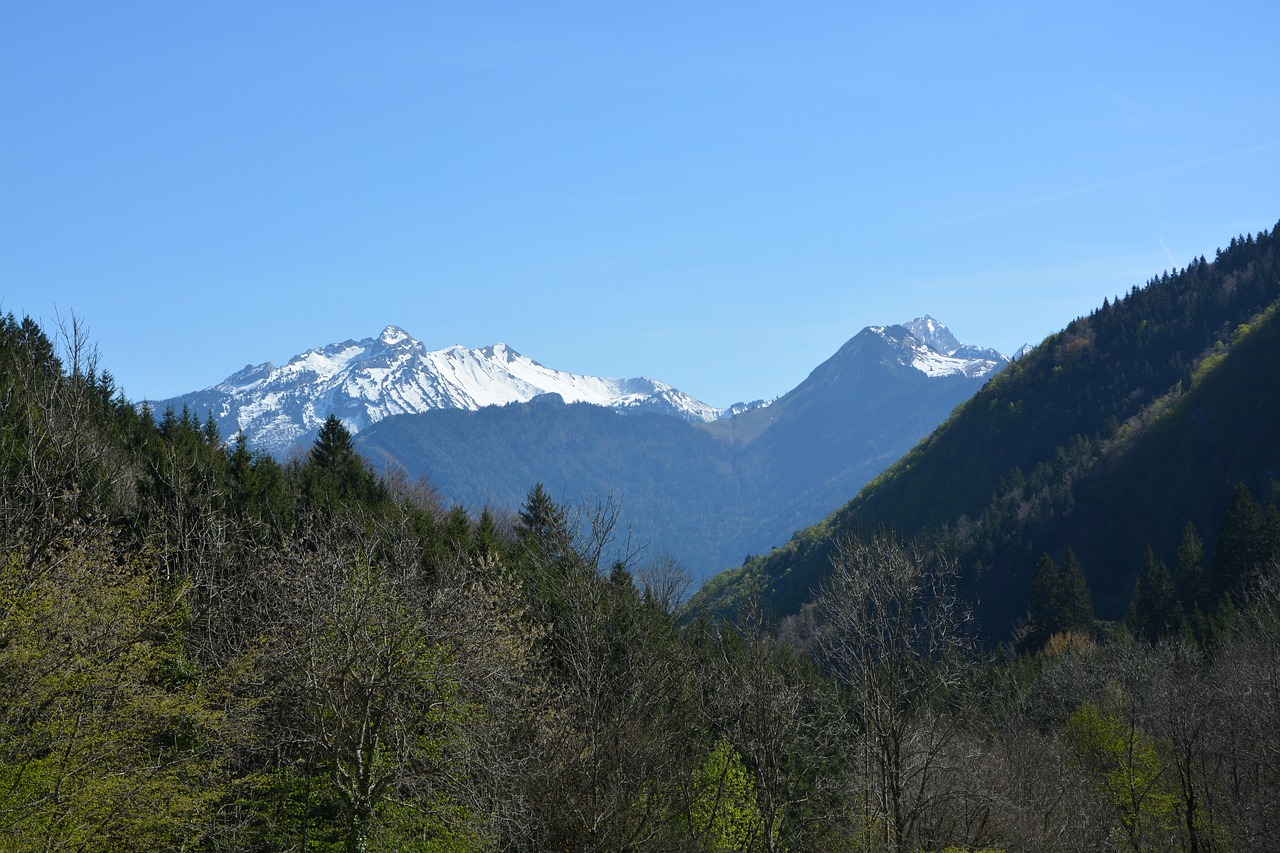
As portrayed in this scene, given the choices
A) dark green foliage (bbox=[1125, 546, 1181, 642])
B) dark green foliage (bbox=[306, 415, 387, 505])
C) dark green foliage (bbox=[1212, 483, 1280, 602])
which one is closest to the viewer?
dark green foliage (bbox=[306, 415, 387, 505])

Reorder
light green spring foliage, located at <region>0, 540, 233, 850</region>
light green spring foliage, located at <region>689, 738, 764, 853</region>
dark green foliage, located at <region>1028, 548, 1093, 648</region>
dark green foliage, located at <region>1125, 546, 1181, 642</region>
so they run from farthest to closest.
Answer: dark green foliage, located at <region>1028, 548, 1093, 648</region> < dark green foliage, located at <region>1125, 546, 1181, 642</region> < light green spring foliage, located at <region>689, 738, 764, 853</region> < light green spring foliage, located at <region>0, 540, 233, 850</region>

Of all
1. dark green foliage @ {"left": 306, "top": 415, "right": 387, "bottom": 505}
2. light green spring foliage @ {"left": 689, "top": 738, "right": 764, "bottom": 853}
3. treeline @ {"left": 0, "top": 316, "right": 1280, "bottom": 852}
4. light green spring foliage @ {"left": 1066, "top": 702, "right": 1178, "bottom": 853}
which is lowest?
light green spring foliage @ {"left": 1066, "top": 702, "right": 1178, "bottom": 853}

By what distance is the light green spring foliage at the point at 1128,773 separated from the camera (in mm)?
41344

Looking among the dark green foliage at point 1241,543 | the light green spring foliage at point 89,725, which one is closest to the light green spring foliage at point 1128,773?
the light green spring foliage at point 89,725

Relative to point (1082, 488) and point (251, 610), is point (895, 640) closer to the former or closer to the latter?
point (251, 610)

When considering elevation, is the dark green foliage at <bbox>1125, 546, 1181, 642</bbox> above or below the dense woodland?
below

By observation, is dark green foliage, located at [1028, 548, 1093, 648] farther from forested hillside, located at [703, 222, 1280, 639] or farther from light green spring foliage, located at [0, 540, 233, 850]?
light green spring foliage, located at [0, 540, 233, 850]

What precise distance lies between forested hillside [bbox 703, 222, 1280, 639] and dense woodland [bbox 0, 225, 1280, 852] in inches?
3970

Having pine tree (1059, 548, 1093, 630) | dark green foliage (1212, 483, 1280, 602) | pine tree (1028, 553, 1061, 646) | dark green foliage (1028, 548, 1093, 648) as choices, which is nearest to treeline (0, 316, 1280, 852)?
dark green foliage (1212, 483, 1280, 602)

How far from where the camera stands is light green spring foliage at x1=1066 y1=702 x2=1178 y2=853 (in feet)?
136

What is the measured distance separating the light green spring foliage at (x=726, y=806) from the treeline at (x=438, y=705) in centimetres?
12

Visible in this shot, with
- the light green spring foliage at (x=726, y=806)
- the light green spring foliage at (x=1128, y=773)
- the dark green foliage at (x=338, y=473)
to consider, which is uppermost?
the dark green foliage at (x=338, y=473)

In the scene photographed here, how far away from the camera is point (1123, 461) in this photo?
15725 cm

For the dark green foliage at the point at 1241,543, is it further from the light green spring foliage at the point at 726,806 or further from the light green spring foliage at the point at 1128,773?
the light green spring foliage at the point at 726,806
